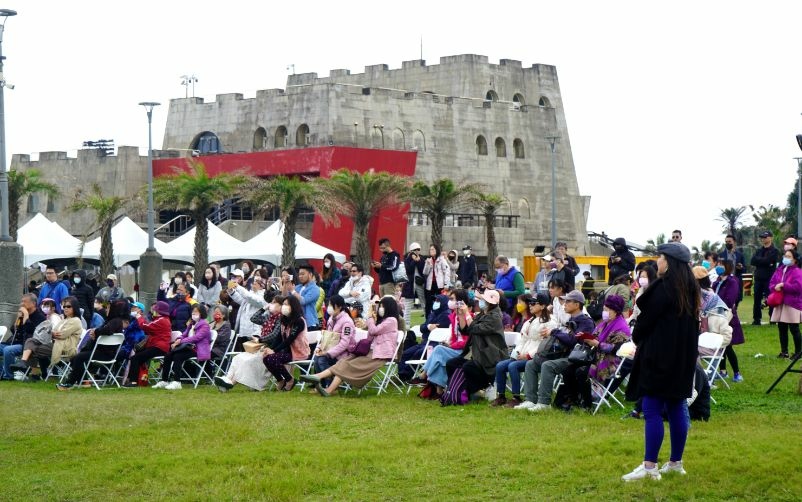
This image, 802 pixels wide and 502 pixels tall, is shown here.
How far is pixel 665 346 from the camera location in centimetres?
959

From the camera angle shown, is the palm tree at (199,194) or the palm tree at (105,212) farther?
the palm tree at (199,194)

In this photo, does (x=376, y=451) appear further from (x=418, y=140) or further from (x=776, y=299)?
(x=418, y=140)

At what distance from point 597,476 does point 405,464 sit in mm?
1750

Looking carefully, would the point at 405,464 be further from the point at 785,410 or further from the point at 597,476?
the point at 785,410

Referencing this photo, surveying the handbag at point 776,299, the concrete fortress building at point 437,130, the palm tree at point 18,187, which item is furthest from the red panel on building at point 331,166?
the handbag at point 776,299

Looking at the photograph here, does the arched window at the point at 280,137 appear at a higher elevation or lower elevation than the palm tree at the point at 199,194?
higher

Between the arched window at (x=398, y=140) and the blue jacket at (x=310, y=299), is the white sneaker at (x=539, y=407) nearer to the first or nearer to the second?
the blue jacket at (x=310, y=299)

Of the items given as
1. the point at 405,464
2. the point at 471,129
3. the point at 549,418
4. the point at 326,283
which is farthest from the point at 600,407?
the point at 471,129

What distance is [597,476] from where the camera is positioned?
10.1 metres

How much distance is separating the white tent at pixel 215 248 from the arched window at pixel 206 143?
20.2 meters

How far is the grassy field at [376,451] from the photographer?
32.9 ft

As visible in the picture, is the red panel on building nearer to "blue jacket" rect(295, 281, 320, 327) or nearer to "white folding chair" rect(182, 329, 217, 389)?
"blue jacket" rect(295, 281, 320, 327)

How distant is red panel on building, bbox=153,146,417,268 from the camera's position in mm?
53000

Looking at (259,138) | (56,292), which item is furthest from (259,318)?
(259,138)
